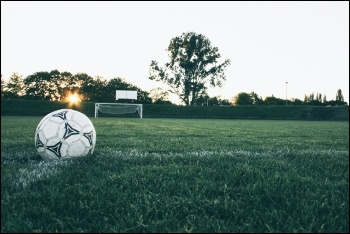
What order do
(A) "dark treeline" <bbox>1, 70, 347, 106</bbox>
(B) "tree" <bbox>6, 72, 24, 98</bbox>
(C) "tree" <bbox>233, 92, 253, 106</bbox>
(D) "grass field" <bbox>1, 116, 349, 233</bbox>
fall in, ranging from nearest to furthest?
(D) "grass field" <bbox>1, 116, 349, 233</bbox> → (B) "tree" <bbox>6, 72, 24, 98</bbox> → (A) "dark treeline" <bbox>1, 70, 347, 106</bbox> → (C) "tree" <bbox>233, 92, 253, 106</bbox>

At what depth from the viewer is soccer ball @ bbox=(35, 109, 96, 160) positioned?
3384 millimetres

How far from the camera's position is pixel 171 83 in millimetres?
48500

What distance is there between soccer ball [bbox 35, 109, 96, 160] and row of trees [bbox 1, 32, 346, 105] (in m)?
36.5

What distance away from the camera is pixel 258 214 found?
1.85 metres

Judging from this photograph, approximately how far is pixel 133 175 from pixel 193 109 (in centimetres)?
3030

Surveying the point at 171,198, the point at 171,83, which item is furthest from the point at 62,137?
the point at 171,83

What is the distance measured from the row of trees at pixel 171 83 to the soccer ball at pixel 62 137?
36.5 meters

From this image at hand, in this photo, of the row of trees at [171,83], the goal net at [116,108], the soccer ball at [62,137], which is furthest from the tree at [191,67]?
the soccer ball at [62,137]

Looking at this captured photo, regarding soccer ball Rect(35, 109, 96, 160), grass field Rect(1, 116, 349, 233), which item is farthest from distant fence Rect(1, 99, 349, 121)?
grass field Rect(1, 116, 349, 233)

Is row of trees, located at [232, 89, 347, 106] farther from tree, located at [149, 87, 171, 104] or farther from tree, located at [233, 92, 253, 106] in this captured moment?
tree, located at [149, 87, 171, 104]

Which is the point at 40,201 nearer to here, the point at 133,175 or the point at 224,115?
the point at 133,175

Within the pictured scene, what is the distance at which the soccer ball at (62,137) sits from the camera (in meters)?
3.38

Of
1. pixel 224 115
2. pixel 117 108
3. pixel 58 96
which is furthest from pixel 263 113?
pixel 58 96

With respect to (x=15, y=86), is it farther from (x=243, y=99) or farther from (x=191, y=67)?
Result: (x=243, y=99)
